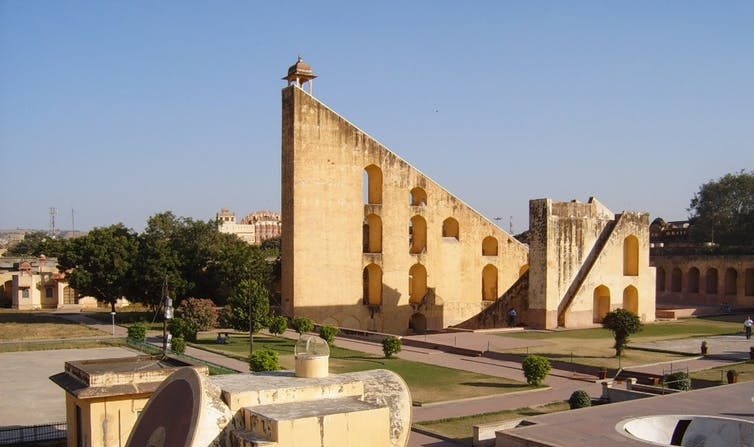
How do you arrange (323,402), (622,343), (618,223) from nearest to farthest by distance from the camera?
(323,402)
(622,343)
(618,223)

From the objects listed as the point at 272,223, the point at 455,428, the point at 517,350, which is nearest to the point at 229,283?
the point at 517,350

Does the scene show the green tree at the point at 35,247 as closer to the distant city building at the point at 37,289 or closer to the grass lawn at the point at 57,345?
the distant city building at the point at 37,289

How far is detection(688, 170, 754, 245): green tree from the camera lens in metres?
50.8

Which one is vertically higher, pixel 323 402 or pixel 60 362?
pixel 323 402

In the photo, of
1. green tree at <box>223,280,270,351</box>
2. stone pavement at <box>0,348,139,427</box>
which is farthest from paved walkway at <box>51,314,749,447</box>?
stone pavement at <box>0,348,139,427</box>

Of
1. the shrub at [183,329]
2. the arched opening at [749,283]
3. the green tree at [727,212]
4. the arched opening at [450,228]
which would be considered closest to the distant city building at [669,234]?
the green tree at [727,212]

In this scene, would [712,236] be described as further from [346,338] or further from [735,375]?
[735,375]

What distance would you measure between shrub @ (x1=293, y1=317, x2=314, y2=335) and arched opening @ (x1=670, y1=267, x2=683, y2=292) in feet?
87.0

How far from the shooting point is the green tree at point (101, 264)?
3303cm

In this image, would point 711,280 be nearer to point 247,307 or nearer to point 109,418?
point 247,307

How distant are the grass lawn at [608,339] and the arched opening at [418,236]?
691 cm

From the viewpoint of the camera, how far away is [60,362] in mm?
23203

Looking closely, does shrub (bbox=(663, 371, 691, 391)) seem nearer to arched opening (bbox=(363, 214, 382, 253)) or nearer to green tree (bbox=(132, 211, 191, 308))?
arched opening (bbox=(363, 214, 382, 253))

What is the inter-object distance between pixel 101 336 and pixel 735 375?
22.0 m
